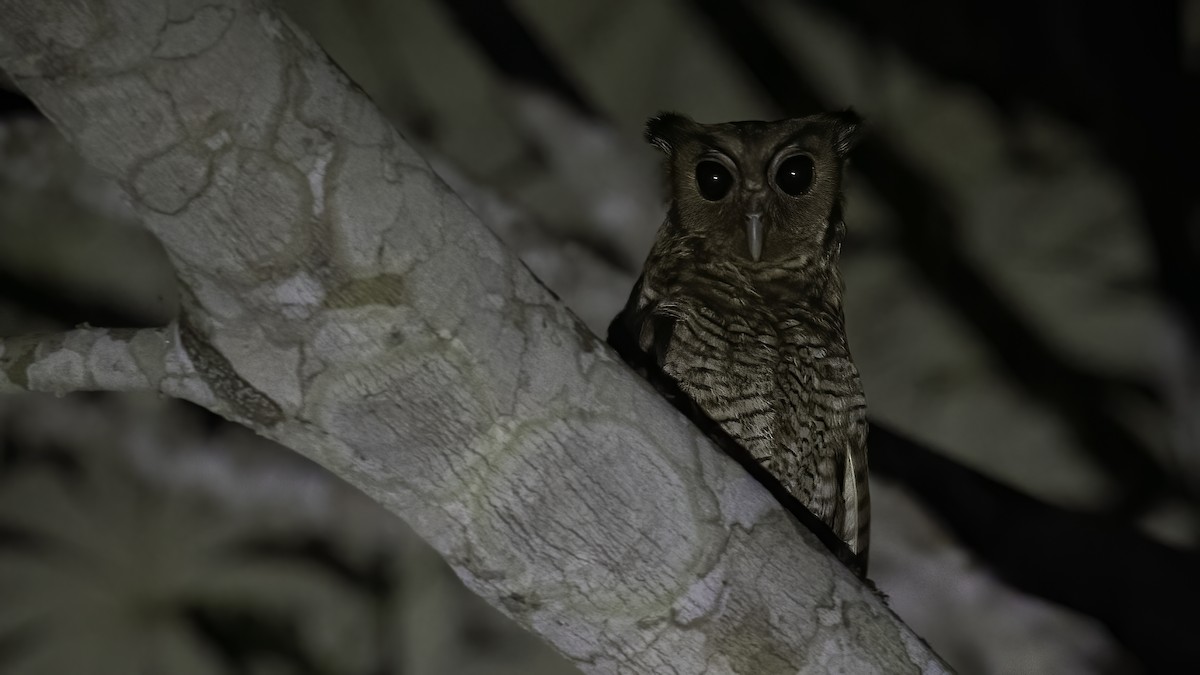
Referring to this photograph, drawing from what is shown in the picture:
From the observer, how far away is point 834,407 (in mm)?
1317

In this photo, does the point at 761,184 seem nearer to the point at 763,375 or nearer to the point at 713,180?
the point at 713,180

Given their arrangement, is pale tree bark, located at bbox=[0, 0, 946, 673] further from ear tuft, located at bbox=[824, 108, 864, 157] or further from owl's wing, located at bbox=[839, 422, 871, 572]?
ear tuft, located at bbox=[824, 108, 864, 157]

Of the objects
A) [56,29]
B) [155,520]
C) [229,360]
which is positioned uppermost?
[56,29]

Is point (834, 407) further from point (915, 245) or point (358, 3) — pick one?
point (358, 3)

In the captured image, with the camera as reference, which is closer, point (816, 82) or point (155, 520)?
point (155, 520)

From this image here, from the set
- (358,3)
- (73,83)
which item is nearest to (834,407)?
(73,83)

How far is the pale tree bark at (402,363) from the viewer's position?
0.70m

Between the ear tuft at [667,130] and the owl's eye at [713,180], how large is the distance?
0.07 meters

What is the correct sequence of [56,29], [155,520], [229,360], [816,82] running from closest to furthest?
1. [56,29]
2. [229,360]
3. [155,520]
4. [816,82]

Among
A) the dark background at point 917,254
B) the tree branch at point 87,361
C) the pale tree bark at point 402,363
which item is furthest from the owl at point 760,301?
the dark background at point 917,254

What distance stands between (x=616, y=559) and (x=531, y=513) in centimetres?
9

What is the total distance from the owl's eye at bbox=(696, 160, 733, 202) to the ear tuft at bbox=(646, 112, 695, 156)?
73 mm

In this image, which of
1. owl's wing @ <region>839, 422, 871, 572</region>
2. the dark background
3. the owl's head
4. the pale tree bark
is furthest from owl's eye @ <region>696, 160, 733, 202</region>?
the dark background

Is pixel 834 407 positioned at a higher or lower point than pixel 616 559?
higher
